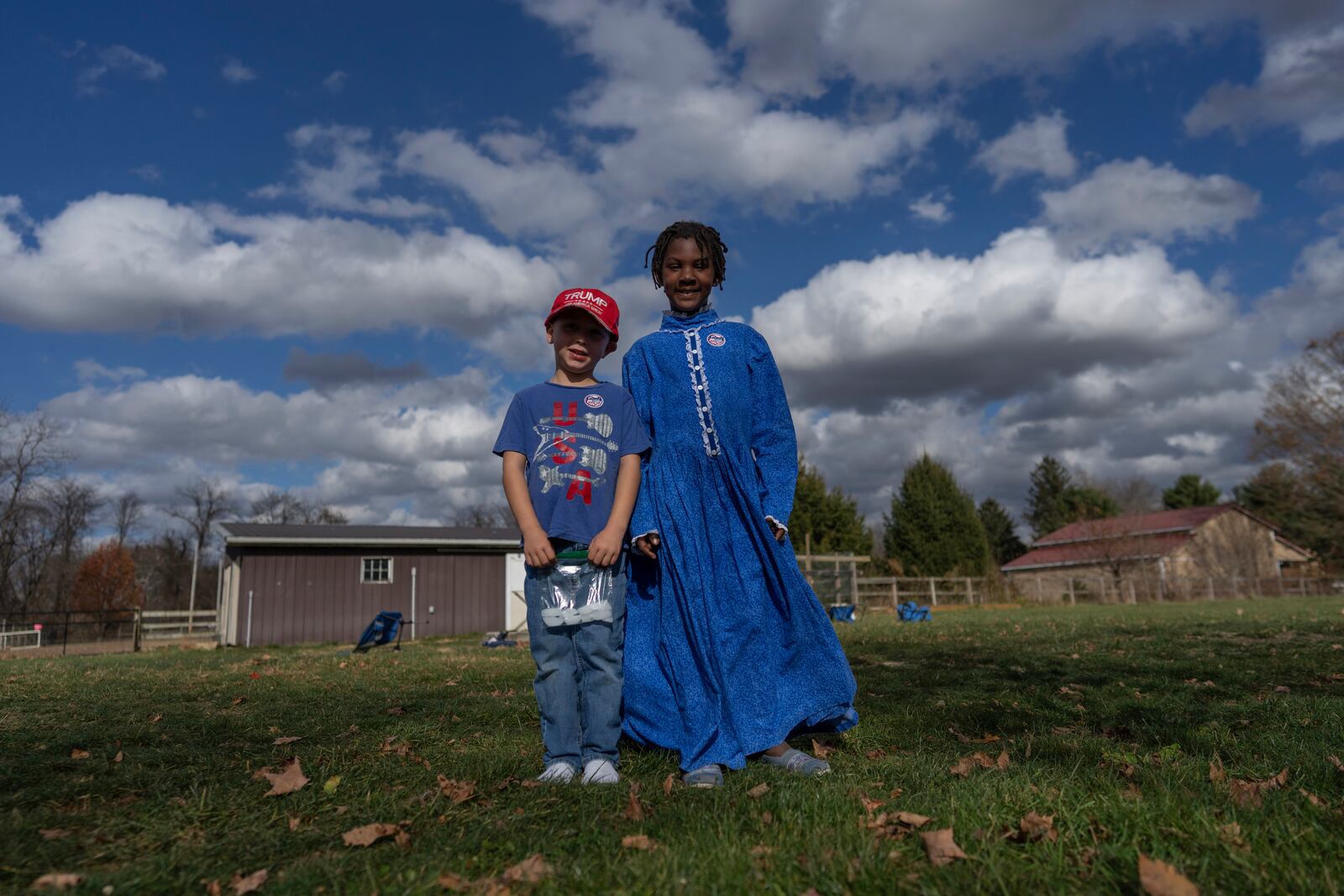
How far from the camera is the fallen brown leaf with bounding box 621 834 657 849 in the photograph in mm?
1976

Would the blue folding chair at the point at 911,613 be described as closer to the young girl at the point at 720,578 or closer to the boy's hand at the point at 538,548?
the young girl at the point at 720,578

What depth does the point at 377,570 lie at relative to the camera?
921 inches

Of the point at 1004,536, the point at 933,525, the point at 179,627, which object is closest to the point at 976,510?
the point at 933,525

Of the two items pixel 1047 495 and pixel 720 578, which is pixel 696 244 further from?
pixel 1047 495

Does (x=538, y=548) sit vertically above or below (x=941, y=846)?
above

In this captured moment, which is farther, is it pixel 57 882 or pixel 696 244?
pixel 696 244

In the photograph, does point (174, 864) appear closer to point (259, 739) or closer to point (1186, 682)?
point (259, 739)

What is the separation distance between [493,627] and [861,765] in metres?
22.8

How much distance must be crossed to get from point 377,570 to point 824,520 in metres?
21.2

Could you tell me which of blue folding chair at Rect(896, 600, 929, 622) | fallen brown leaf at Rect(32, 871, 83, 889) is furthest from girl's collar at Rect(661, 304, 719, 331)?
blue folding chair at Rect(896, 600, 929, 622)

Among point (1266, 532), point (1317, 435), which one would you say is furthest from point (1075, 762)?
point (1266, 532)

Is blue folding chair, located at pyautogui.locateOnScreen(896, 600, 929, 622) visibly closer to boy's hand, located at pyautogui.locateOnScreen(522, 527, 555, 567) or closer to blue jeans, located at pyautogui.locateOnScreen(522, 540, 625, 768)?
blue jeans, located at pyautogui.locateOnScreen(522, 540, 625, 768)

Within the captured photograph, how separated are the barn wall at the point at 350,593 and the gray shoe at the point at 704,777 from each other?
71.6 ft

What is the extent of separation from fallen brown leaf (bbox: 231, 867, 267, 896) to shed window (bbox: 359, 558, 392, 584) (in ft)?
75.1
